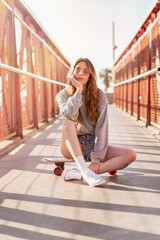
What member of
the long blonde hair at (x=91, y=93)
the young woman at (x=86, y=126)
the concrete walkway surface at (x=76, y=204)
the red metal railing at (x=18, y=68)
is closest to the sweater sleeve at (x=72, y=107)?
the young woman at (x=86, y=126)

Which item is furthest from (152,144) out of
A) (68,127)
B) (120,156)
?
(68,127)

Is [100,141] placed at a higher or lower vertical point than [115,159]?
higher

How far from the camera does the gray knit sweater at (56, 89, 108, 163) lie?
2.88 metres

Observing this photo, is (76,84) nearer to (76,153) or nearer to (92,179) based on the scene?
(76,153)

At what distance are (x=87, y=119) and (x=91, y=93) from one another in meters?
0.22

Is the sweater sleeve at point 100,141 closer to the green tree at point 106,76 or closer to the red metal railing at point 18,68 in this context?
the red metal railing at point 18,68

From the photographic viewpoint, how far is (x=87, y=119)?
3084 millimetres

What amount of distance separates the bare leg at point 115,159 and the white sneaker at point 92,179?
0.19 metres

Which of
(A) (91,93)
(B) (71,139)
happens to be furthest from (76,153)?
(A) (91,93)

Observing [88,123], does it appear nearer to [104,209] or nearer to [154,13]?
[104,209]

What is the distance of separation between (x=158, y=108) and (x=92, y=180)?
4.01 metres

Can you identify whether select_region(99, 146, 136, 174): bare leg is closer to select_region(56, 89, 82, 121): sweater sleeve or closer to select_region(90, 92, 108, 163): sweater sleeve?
select_region(90, 92, 108, 163): sweater sleeve

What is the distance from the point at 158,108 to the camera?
6445 mm

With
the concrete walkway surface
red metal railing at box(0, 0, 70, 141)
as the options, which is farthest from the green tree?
the concrete walkway surface
